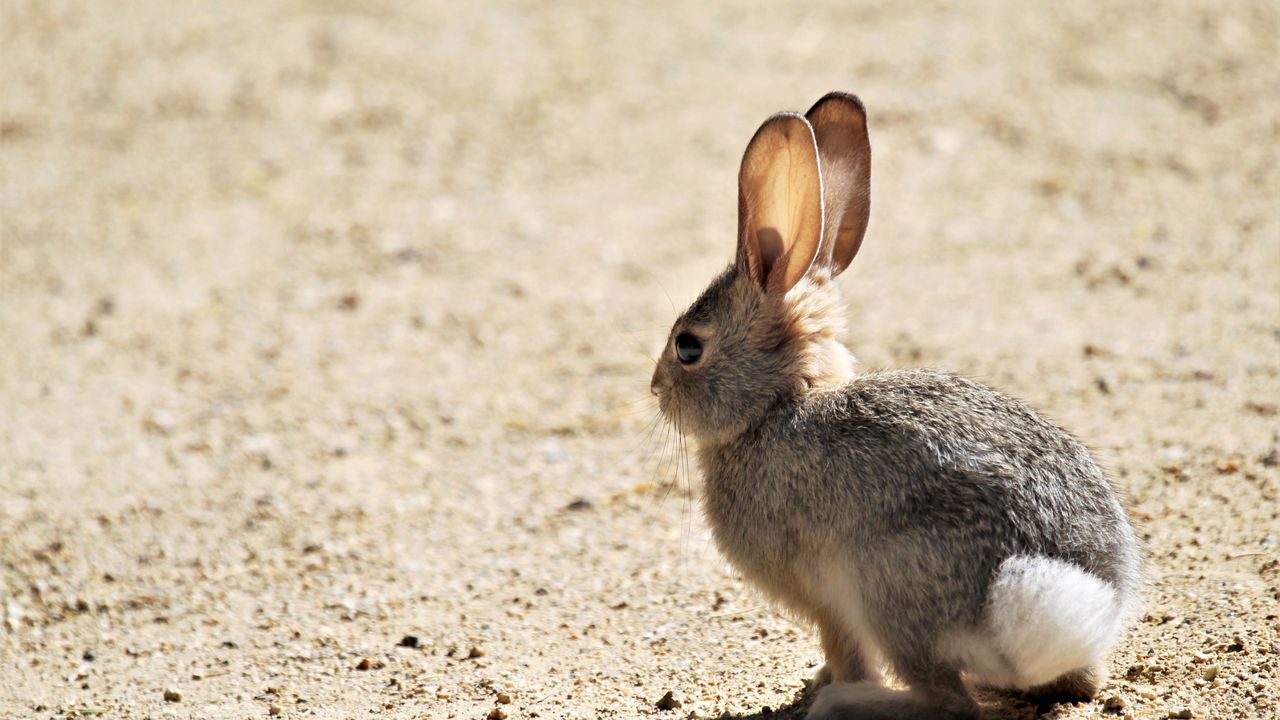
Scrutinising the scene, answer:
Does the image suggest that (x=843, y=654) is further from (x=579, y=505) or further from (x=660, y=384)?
(x=579, y=505)

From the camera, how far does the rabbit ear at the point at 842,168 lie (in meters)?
4.45

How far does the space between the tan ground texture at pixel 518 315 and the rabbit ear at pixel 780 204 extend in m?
1.27

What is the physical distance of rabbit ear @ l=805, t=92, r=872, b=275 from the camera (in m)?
4.45

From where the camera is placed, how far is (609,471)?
612 centimetres

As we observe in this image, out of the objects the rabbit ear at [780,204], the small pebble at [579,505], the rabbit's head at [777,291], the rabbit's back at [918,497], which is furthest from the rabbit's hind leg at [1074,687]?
the small pebble at [579,505]

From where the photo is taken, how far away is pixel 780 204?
4.32 m

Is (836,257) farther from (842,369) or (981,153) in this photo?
(981,153)

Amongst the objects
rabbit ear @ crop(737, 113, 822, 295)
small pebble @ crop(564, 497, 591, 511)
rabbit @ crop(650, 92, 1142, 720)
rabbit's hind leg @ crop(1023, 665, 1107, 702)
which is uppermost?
rabbit ear @ crop(737, 113, 822, 295)

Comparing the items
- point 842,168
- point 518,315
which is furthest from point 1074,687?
point 518,315

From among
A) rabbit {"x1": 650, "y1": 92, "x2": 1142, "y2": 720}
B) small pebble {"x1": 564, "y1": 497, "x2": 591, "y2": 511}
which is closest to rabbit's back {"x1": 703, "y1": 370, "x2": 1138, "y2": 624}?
rabbit {"x1": 650, "y1": 92, "x2": 1142, "y2": 720}

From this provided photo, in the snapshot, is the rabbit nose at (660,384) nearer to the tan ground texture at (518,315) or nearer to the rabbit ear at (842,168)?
the rabbit ear at (842,168)

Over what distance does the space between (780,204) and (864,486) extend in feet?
3.16

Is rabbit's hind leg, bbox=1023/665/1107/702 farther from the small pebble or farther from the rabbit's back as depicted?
the small pebble

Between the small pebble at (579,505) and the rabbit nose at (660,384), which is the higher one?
the rabbit nose at (660,384)
